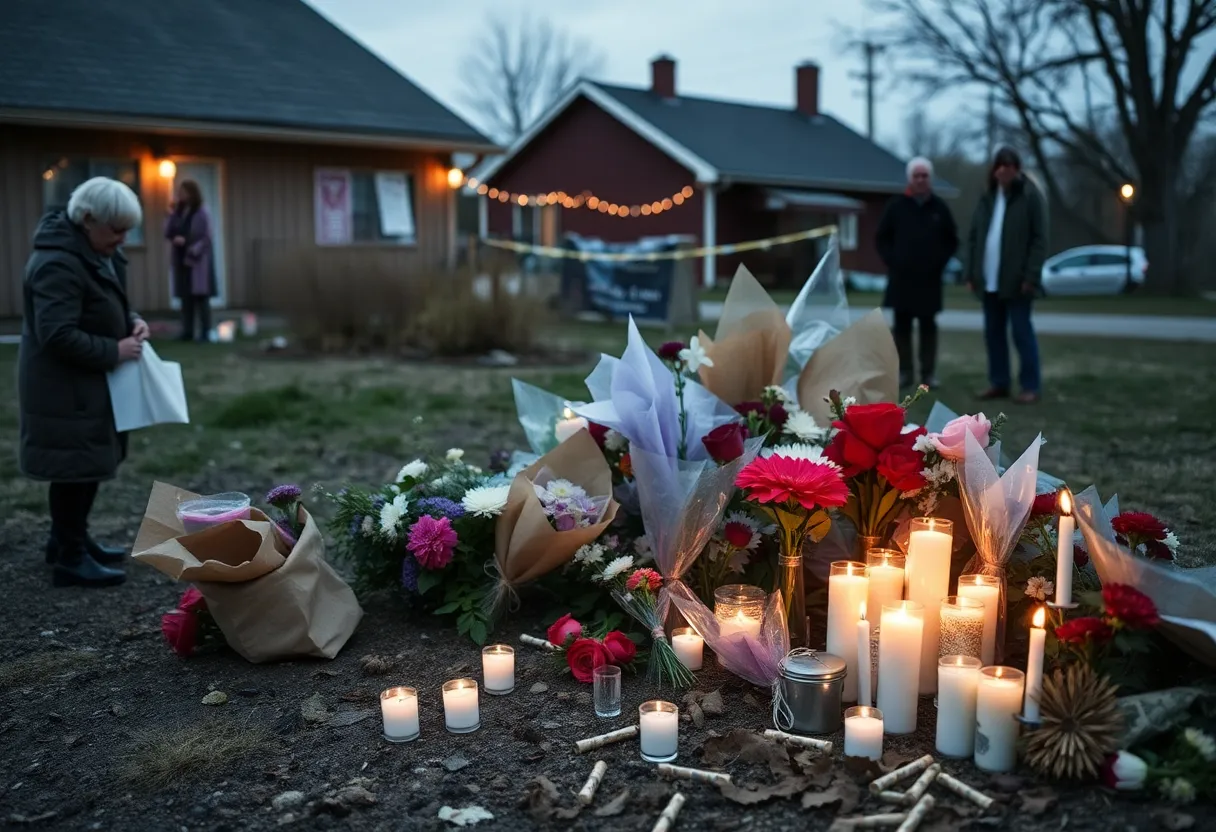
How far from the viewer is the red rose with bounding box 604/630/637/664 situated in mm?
3322

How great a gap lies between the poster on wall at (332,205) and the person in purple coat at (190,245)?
16.9 ft

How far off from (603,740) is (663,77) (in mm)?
30928

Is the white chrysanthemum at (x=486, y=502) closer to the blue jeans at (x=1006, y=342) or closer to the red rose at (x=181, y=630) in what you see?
the red rose at (x=181, y=630)

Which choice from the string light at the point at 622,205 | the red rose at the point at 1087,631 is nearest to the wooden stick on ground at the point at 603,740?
the red rose at the point at 1087,631

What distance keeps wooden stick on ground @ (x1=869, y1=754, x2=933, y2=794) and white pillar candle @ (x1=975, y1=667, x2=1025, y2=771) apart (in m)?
0.13

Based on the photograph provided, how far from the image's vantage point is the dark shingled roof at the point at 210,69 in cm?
1591

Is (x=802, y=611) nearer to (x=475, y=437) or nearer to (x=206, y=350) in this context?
(x=475, y=437)

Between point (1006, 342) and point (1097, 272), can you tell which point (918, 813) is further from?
point (1097, 272)

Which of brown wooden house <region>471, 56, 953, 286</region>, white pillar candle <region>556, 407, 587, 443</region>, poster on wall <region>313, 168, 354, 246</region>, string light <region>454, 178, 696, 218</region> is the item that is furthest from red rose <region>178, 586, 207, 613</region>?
string light <region>454, 178, 696, 218</region>

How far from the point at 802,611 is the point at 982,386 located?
663 cm

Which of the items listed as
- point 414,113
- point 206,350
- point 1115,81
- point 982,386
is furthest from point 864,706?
point 1115,81

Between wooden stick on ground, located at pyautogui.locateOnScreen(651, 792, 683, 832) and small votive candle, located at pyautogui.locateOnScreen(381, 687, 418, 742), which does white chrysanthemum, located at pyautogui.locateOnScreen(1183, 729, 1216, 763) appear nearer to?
wooden stick on ground, located at pyautogui.locateOnScreen(651, 792, 683, 832)

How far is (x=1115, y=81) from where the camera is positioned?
27.5m

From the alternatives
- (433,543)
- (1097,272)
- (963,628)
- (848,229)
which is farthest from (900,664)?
(848,229)
